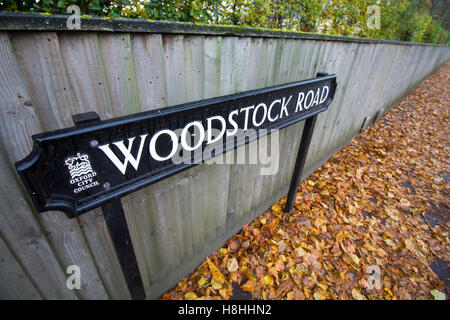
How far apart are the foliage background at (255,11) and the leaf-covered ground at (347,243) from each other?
245cm

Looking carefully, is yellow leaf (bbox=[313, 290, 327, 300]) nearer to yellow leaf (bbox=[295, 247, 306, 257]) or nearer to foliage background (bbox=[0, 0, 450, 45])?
yellow leaf (bbox=[295, 247, 306, 257])

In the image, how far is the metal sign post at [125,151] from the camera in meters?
0.73

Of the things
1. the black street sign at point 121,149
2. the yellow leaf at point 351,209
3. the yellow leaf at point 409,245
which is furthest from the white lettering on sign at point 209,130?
the yellow leaf at point 409,245

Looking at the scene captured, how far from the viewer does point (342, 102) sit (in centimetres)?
332

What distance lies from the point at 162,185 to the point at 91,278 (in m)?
0.72

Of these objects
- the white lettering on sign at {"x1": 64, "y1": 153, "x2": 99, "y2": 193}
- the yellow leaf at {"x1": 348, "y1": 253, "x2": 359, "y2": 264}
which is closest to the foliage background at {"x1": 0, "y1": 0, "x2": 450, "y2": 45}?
the white lettering on sign at {"x1": 64, "y1": 153, "x2": 99, "y2": 193}

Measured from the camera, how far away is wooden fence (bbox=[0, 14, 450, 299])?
844mm

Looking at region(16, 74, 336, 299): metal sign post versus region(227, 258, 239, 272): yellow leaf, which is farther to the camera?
region(227, 258, 239, 272): yellow leaf

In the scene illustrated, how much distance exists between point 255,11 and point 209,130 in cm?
280

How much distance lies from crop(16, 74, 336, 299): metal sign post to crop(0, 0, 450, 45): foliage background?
139cm

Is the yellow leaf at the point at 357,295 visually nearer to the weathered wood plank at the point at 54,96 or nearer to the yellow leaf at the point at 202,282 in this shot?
the yellow leaf at the point at 202,282

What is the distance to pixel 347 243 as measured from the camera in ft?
8.34
